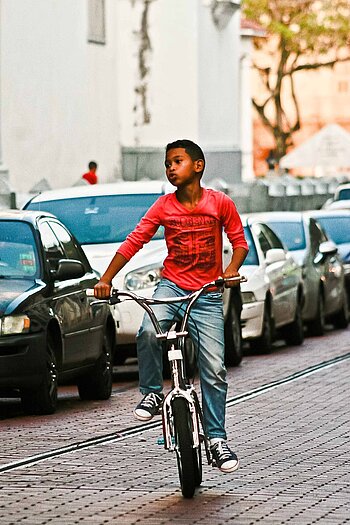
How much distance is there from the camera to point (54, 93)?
3688 centimetres

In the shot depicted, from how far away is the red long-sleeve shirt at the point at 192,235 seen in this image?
377 inches

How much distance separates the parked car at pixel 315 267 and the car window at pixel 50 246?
850 centimetres

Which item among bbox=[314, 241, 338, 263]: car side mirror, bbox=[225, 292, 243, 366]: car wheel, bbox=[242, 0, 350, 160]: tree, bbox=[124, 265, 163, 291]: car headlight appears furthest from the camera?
bbox=[242, 0, 350, 160]: tree

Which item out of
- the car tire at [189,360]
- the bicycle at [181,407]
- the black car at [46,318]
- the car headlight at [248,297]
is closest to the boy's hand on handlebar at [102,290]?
the bicycle at [181,407]

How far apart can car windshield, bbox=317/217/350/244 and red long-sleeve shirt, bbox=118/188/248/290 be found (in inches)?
717

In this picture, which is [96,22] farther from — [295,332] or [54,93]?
[295,332]

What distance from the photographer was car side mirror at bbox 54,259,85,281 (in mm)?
13641

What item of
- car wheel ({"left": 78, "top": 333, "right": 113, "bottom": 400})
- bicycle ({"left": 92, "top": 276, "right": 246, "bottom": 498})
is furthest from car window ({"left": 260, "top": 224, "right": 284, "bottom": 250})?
bicycle ({"left": 92, "top": 276, "right": 246, "bottom": 498})

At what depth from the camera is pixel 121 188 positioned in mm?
18344

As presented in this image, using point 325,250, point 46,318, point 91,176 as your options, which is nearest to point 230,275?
point 46,318

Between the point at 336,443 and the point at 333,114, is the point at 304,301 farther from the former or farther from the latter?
the point at 333,114

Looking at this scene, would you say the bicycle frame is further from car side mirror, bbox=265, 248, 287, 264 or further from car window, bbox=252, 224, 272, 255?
car window, bbox=252, 224, 272, 255

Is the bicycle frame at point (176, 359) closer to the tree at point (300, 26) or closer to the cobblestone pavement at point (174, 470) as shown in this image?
the cobblestone pavement at point (174, 470)

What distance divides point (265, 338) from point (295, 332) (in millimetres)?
1348
